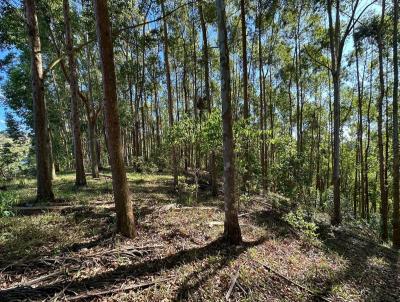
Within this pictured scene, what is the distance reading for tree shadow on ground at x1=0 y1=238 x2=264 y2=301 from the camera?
10.6ft

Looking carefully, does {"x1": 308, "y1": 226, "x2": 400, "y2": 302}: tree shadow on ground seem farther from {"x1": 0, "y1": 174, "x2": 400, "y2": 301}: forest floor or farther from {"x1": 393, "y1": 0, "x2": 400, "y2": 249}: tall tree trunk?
{"x1": 393, "y1": 0, "x2": 400, "y2": 249}: tall tree trunk

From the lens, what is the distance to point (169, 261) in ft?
15.0

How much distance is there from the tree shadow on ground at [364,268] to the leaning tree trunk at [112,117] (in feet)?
11.9

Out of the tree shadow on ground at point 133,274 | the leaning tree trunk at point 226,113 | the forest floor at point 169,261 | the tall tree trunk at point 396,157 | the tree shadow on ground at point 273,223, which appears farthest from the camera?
the tall tree trunk at point 396,157

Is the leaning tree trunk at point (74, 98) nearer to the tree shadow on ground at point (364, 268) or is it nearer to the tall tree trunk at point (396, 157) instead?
the tree shadow on ground at point (364, 268)

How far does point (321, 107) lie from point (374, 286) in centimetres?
2144

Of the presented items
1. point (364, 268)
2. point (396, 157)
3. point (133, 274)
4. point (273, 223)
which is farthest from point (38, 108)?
point (396, 157)

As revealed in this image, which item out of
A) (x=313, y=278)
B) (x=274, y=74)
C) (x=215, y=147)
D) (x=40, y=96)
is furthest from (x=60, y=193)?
(x=274, y=74)

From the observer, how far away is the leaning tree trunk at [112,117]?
15.5 feet

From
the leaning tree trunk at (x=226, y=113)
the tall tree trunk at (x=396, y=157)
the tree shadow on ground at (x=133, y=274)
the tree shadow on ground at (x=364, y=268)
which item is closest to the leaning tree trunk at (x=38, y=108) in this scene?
the tree shadow on ground at (x=133, y=274)

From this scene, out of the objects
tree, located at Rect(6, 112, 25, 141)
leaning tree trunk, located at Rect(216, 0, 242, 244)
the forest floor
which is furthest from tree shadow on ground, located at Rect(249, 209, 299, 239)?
tree, located at Rect(6, 112, 25, 141)

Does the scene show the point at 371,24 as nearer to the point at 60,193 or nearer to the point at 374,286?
the point at 374,286

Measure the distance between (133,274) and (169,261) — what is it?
2.36ft

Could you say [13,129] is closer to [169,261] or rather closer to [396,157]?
[169,261]
